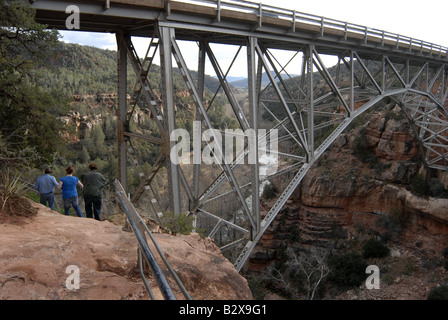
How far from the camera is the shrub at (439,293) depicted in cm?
1333

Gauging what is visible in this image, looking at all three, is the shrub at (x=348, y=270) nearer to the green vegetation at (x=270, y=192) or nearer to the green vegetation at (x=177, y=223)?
the green vegetation at (x=270, y=192)

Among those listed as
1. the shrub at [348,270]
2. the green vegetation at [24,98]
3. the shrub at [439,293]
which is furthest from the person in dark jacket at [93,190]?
the shrub at [348,270]

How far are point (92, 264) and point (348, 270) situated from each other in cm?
1720

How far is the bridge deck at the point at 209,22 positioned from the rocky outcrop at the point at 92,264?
122 inches

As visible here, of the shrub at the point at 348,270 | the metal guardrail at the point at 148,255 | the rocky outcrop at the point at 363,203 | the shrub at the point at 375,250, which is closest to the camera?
the metal guardrail at the point at 148,255

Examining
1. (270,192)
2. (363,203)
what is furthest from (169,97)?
(270,192)

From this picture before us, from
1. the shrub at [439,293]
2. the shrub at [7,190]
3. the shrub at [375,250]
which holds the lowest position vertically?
the shrub at [439,293]

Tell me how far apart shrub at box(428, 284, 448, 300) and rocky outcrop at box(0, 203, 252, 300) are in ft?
44.0

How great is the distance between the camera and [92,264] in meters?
3.08

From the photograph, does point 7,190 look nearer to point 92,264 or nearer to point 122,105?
point 92,264

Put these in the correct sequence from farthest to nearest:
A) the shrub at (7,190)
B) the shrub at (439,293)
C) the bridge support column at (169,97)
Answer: the shrub at (439,293) < the bridge support column at (169,97) < the shrub at (7,190)

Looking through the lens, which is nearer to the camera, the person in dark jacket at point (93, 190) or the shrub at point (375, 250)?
the person in dark jacket at point (93, 190)
